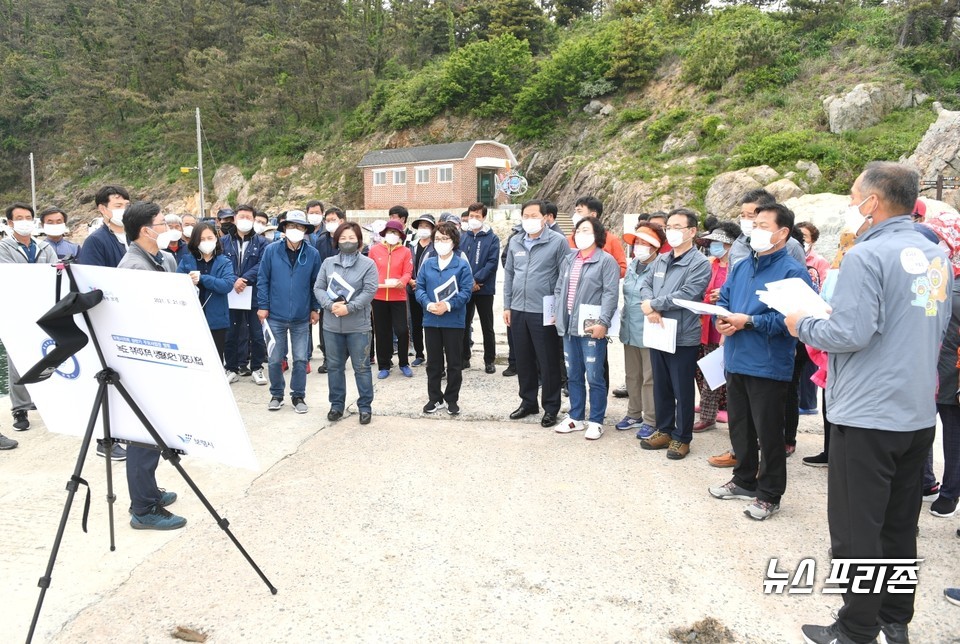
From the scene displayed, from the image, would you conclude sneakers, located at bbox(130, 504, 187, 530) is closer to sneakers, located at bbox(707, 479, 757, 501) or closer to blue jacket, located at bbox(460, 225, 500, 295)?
sneakers, located at bbox(707, 479, 757, 501)

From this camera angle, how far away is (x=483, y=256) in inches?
312

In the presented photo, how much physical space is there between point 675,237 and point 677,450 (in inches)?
68.7

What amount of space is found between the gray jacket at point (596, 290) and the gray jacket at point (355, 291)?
6.24 feet

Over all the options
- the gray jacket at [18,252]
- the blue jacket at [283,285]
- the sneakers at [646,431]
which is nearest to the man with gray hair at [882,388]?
the sneakers at [646,431]

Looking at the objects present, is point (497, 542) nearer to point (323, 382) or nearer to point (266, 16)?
point (323, 382)

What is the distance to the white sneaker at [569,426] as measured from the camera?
18.0 feet

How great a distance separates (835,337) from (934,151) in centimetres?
2347

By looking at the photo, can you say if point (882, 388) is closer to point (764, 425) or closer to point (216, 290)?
point (764, 425)

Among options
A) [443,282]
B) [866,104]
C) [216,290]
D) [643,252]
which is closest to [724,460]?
[643,252]

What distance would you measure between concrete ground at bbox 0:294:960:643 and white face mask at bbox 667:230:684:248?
1.77 m

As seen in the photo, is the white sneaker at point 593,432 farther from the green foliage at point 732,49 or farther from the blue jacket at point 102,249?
the green foliage at point 732,49

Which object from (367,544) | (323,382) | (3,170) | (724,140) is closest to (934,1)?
(724,140)

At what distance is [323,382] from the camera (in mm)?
7379

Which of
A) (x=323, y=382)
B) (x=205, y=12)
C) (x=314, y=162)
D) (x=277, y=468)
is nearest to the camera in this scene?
(x=277, y=468)
